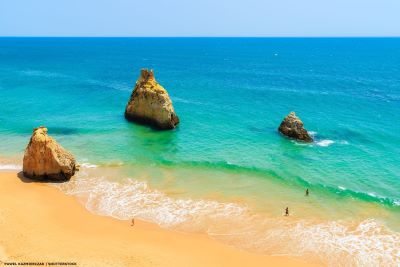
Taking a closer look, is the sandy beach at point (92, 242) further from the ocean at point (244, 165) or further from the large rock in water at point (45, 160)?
the large rock in water at point (45, 160)

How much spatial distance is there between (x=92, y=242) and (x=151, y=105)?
98.6 ft

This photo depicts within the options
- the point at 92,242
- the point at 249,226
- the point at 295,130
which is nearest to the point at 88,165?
the point at 92,242

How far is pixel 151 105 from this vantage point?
5553 cm

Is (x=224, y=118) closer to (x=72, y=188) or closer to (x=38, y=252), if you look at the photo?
(x=72, y=188)

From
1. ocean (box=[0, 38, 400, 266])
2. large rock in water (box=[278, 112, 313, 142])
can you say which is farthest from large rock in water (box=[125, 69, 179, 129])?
large rock in water (box=[278, 112, 313, 142])

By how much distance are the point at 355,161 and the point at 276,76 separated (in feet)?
245

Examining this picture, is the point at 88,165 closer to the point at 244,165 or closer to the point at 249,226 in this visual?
the point at 244,165

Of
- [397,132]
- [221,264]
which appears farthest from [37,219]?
[397,132]

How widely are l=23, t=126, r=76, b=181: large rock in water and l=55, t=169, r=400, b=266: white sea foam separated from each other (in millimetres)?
1522

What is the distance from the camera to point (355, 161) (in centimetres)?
4416

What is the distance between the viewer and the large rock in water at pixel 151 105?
5444 cm

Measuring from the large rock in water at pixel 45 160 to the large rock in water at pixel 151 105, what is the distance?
18.4m

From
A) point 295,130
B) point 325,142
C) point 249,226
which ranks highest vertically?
point 295,130

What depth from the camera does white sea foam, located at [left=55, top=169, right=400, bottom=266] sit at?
1118 inches
